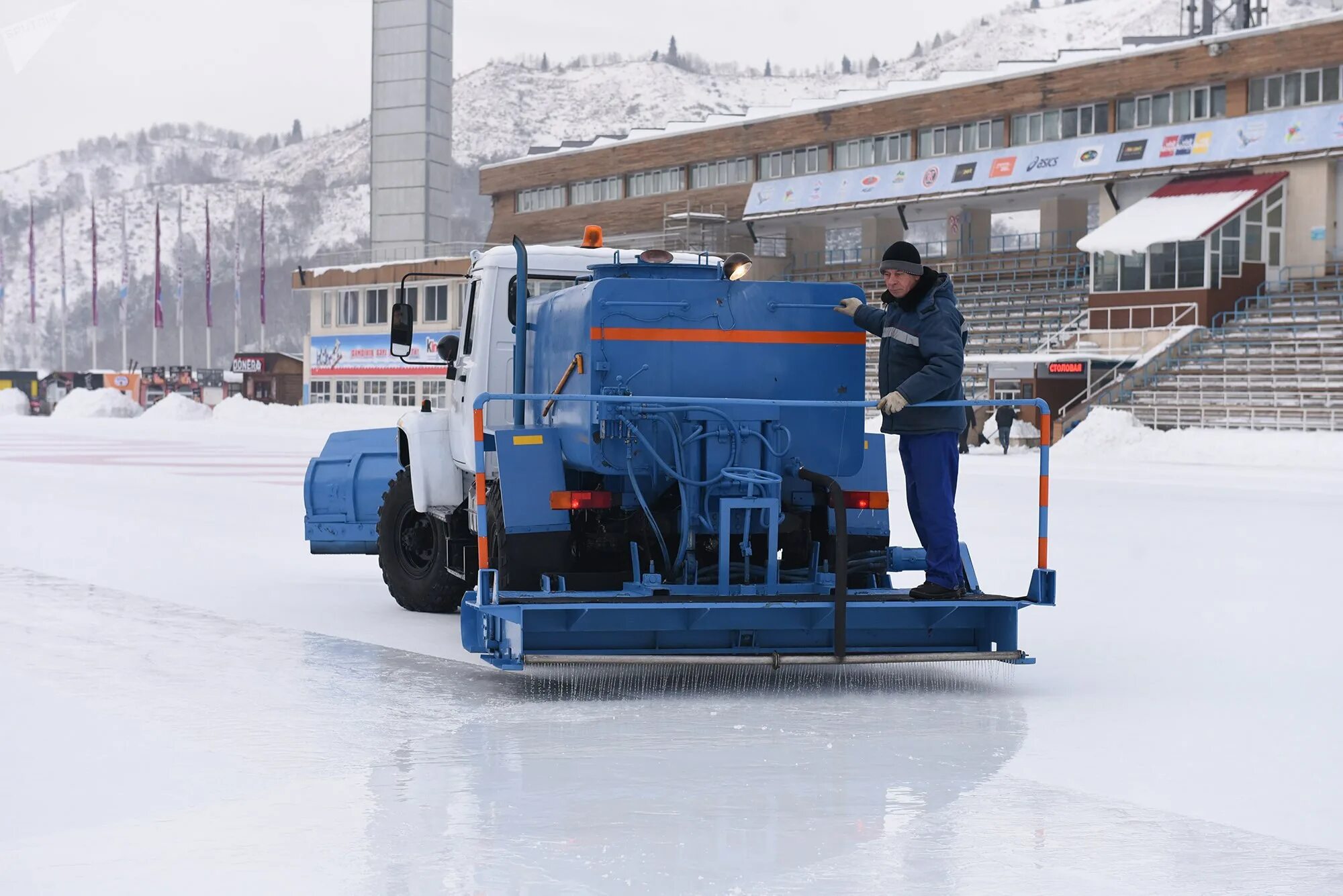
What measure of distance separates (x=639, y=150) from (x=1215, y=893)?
212 feet

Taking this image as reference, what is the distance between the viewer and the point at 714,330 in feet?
25.4

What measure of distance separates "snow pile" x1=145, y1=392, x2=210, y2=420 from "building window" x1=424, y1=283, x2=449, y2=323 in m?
9.99

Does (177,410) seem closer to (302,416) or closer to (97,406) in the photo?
(97,406)

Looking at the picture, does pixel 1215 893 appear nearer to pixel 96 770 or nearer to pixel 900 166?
pixel 96 770

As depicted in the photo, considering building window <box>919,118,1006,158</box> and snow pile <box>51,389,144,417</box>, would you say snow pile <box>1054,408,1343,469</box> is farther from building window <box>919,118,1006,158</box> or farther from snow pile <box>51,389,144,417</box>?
snow pile <box>51,389,144,417</box>

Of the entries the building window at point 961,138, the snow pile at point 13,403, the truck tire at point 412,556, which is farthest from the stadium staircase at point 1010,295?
the snow pile at point 13,403

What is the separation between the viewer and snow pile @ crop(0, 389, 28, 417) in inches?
2753

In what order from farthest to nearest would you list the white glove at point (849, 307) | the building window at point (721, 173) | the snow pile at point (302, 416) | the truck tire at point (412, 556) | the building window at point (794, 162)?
1. the building window at point (721, 173)
2. the building window at point (794, 162)
3. the snow pile at point (302, 416)
4. the truck tire at point (412, 556)
5. the white glove at point (849, 307)

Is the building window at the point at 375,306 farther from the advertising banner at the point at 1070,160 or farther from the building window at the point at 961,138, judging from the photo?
the building window at the point at 961,138

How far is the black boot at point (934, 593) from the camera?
7461mm

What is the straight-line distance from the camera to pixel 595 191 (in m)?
69.9

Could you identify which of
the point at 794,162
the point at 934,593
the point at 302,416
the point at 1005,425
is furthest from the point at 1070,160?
the point at 934,593

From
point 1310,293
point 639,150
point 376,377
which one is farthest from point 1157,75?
point 376,377

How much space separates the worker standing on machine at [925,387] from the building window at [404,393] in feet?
189
